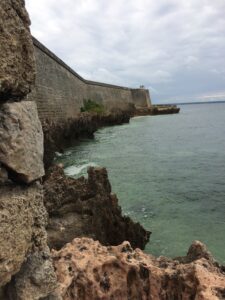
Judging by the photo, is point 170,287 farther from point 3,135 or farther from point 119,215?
point 119,215

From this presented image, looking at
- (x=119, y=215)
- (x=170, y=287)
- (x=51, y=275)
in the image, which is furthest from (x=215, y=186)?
(x=51, y=275)

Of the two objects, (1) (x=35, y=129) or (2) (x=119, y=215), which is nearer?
(1) (x=35, y=129)

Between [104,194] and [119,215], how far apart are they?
17.6 inches

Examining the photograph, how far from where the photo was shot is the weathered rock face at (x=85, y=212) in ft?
18.0

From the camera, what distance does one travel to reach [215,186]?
1173 cm

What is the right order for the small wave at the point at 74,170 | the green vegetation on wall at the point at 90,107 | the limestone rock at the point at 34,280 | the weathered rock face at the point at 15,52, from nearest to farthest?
the weathered rock face at the point at 15,52 < the limestone rock at the point at 34,280 < the small wave at the point at 74,170 < the green vegetation on wall at the point at 90,107

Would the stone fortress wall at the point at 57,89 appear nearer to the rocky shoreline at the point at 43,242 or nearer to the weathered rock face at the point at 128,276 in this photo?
the rocky shoreline at the point at 43,242

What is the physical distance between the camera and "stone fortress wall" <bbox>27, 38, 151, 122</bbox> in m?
18.9

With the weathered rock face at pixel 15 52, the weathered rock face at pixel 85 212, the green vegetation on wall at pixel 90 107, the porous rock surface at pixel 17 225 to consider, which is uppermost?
the weathered rock face at pixel 15 52

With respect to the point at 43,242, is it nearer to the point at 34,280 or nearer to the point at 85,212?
the point at 34,280

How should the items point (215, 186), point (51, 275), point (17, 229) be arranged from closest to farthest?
point (17, 229)
point (51, 275)
point (215, 186)

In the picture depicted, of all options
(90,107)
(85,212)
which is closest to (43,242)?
(85,212)

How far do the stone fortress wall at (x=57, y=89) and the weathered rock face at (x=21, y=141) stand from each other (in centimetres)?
593

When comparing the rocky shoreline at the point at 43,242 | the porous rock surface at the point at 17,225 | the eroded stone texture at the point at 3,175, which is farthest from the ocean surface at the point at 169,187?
the eroded stone texture at the point at 3,175
